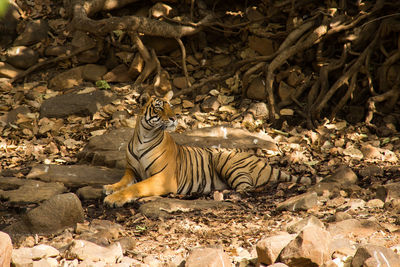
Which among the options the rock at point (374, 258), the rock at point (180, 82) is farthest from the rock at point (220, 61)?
the rock at point (374, 258)

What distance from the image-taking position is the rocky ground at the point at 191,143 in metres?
3.38

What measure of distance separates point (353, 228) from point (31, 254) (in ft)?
7.68

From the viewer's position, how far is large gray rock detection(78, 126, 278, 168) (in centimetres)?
655

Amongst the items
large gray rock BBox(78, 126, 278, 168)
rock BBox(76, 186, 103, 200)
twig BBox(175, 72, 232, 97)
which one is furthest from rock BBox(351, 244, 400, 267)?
twig BBox(175, 72, 232, 97)

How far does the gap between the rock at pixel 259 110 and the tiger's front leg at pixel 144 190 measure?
266 cm

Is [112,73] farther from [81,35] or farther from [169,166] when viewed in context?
[169,166]

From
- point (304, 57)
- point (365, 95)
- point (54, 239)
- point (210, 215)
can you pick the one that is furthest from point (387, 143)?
point (54, 239)

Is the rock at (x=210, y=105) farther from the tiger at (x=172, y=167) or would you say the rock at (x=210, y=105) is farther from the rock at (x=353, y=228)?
the rock at (x=353, y=228)

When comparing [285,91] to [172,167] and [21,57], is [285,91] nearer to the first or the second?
[172,167]

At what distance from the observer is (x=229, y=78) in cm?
879

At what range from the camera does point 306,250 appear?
298cm

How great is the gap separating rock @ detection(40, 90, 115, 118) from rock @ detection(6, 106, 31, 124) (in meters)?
0.36

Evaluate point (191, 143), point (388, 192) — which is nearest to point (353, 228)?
point (388, 192)

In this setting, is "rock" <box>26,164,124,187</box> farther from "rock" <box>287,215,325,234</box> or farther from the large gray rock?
"rock" <box>287,215,325,234</box>
